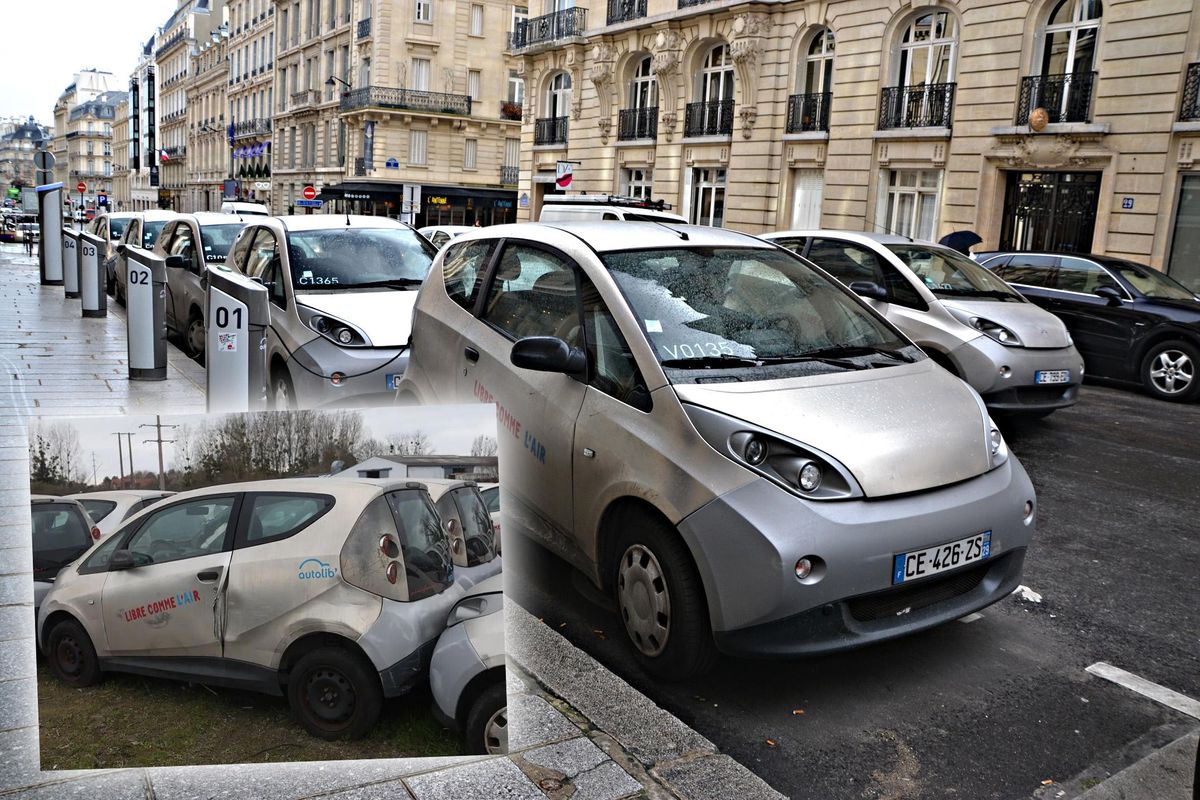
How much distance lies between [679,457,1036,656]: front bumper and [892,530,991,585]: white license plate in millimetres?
27

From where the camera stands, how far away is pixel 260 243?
916cm

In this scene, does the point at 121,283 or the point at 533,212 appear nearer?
the point at 121,283

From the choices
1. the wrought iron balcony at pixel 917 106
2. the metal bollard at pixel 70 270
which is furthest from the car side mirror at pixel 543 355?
the wrought iron balcony at pixel 917 106

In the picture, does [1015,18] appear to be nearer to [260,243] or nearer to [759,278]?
[260,243]

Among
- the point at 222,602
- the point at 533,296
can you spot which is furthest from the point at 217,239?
the point at 222,602

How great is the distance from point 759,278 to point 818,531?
1721mm

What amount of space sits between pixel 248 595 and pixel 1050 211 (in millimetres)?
22665

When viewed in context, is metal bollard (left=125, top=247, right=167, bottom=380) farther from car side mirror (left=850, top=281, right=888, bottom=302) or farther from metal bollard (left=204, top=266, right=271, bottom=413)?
car side mirror (left=850, top=281, right=888, bottom=302)

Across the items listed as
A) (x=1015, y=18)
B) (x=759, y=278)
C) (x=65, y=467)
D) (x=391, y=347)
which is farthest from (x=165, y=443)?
(x=1015, y=18)

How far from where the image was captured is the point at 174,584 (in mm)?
2348

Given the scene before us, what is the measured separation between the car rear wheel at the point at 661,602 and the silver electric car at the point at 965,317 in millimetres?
5466

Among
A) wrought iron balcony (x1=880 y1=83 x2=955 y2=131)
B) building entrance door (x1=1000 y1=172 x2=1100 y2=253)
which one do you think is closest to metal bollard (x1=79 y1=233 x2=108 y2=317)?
building entrance door (x1=1000 y1=172 x2=1100 y2=253)

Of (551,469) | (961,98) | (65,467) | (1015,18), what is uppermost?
(1015,18)

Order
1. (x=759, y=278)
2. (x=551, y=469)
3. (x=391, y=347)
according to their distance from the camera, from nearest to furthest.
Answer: (x=551, y=469) → (x=759, y=278) → (x=391, y=347)
